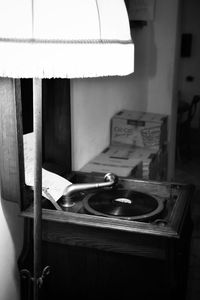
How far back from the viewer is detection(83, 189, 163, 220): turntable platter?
1.46 meters

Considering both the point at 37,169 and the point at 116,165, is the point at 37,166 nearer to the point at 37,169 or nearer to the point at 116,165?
the point at 37,169

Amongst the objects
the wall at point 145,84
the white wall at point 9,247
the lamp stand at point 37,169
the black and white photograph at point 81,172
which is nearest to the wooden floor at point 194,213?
the black and white photograph at point 81,172

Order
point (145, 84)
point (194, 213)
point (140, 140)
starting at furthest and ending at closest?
point (145, 84) < point (194, 213) < point (140, 140)

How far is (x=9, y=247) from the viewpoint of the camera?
156 centimetres

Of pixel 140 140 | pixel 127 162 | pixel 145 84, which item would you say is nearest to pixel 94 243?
pixel 127 162

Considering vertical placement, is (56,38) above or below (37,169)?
above

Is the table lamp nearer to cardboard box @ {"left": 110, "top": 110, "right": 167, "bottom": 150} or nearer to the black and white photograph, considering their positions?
the black and white photograph

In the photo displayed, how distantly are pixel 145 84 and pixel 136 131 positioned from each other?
38.9 inches

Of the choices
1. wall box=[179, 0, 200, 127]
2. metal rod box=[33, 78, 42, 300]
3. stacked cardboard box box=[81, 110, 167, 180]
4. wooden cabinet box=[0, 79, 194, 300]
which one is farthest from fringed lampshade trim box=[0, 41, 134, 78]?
wall box=[179, 0, 200, 127]

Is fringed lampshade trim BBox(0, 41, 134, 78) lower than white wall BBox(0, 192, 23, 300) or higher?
higher

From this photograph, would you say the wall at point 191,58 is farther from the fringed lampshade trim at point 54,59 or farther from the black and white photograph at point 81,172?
the fringed lampshade trim at point 54,59

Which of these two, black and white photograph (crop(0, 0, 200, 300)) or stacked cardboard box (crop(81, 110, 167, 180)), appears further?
stacked cardboard box (crop(81, 110, 167, 180))

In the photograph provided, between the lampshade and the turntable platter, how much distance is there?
78 cm

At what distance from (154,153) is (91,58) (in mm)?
1933
